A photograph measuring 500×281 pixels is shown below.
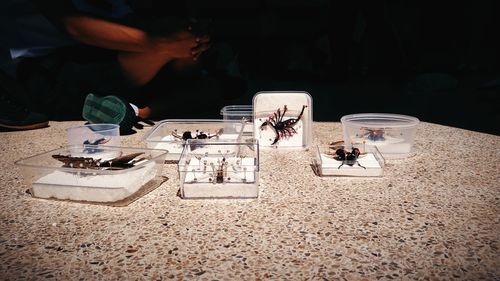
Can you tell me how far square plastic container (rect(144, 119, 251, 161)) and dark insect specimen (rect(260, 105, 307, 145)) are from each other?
0.15 metres

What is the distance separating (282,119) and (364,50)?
3292 mm

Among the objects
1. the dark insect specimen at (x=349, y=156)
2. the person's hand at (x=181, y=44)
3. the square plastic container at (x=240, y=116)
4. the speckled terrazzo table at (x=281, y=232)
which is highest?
the person's hand at (x=181, y=44)

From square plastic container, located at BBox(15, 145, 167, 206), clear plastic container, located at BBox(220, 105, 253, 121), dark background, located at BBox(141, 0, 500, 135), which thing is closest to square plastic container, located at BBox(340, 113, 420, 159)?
clear plastic container, located at BBox(220, 105, 253, 121)

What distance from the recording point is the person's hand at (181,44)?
7.20ft

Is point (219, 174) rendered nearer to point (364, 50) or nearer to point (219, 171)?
point (219, 171)

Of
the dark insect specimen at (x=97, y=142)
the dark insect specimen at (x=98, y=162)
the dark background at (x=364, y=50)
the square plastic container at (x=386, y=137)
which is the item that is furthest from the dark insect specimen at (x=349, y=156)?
the dark background at (x=364, y=50)

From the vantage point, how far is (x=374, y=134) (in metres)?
1.71

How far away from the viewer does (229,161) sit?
4.75 feet

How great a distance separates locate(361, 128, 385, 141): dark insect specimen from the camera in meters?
1.70

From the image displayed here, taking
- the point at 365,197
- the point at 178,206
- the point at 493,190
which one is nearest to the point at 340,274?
the point at 365,197

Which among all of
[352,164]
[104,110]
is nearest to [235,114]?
[104,110]

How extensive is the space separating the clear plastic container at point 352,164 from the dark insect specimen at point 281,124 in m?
0.29

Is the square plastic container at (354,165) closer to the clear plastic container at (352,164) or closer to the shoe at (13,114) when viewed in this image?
the clear plastic container at (352,164)

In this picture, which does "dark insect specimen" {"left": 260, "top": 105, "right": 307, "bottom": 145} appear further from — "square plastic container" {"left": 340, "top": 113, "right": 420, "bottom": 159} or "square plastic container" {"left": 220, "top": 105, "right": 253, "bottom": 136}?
"square plastic container" {"left": 340, "top": 113, "right": 420, "bottom": 159}
